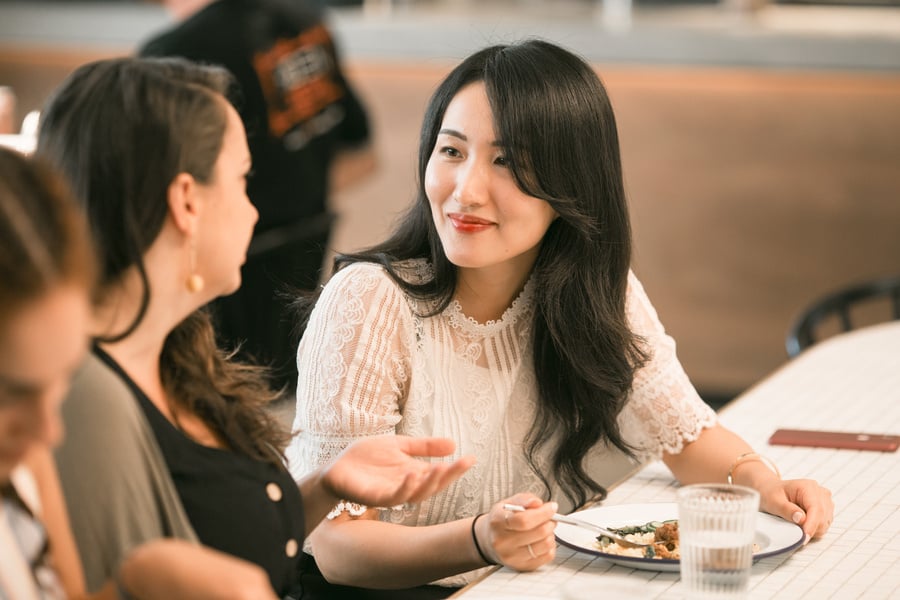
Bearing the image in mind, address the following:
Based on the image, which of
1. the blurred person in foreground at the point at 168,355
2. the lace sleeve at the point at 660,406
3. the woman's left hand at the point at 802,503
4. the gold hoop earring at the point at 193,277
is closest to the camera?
the blurred person in foreground at the point at 168,355

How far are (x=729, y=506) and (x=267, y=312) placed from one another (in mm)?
2281

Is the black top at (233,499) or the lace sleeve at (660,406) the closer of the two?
the black top at (233,499)

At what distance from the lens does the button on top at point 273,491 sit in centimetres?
149

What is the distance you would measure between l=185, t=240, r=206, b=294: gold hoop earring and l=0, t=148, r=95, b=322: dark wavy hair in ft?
1.12

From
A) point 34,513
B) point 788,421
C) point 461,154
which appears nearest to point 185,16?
point 461,154

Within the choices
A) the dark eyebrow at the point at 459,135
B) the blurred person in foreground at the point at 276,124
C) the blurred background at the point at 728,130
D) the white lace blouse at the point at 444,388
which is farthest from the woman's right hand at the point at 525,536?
the blurred background at the point at 728,130

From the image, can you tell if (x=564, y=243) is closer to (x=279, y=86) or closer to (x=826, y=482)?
(x=826, y=482)

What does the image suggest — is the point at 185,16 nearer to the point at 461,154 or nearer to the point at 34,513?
the point at 461,154

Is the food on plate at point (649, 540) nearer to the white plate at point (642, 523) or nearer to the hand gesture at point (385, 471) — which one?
the white plate at point (642, 523)

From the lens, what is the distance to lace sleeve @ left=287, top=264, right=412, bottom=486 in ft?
6.07

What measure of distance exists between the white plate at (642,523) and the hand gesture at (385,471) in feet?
0.72

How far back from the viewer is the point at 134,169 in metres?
1.33

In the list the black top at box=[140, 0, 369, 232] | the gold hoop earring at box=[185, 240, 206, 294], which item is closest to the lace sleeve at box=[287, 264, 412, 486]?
the gold hoop earring at box=[185, 240, 206, 294]

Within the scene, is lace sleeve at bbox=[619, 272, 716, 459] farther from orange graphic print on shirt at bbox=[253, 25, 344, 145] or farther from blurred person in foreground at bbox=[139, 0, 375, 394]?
orange graphic print on shirt at bbox=[253, 25, 344, 145]
